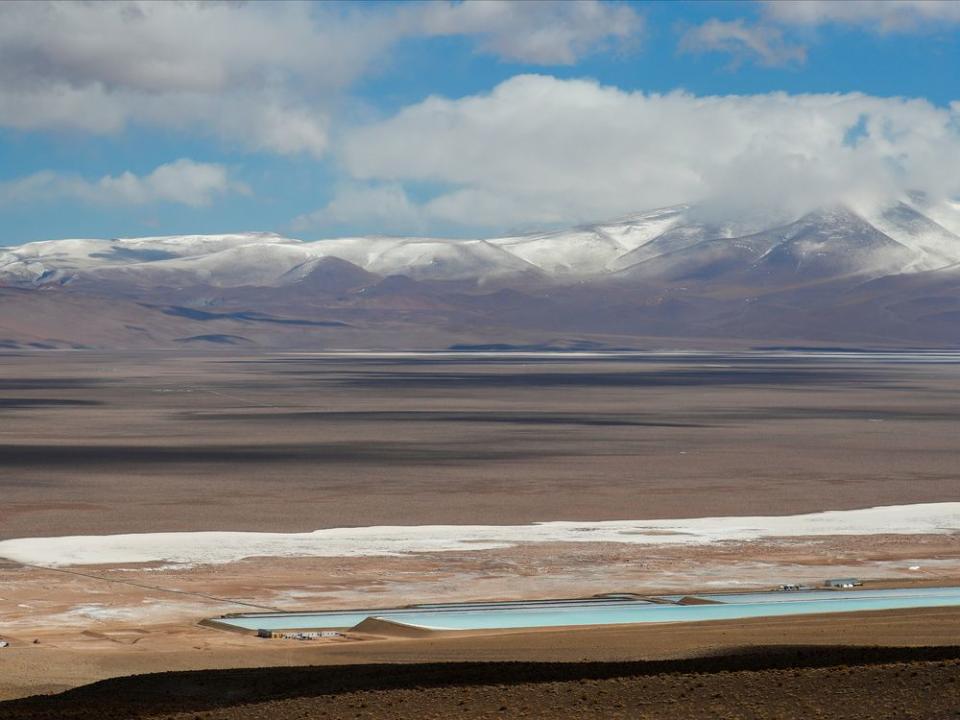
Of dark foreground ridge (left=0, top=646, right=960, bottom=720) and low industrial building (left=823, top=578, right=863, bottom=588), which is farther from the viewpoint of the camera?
low industrial building (left=823, top=578, right=863, bottom=588)

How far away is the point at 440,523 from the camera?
34500 millimetres

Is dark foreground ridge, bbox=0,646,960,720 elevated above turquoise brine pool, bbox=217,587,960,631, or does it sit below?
above

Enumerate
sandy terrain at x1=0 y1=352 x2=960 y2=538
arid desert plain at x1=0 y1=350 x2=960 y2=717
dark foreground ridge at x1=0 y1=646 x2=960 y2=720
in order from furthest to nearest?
sandy terrain at x1=0 y1=352 x2=960 y2=538 < arid desert plain at x1=0 y1=350 x2=960 y2=717 < dark foreground ridge at x1=0 y1=646 x2=960 y2=720

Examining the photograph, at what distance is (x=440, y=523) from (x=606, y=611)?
11.7 metres

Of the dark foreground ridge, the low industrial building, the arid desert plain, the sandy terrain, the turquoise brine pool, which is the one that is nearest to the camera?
the dark foreground ridge

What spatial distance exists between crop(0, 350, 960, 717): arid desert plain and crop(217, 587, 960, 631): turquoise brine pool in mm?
1030

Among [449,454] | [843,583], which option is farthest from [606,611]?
[449,454]

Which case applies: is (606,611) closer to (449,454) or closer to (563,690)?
(563,690)

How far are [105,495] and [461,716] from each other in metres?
26.3

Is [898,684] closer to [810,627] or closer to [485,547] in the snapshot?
[810,627]

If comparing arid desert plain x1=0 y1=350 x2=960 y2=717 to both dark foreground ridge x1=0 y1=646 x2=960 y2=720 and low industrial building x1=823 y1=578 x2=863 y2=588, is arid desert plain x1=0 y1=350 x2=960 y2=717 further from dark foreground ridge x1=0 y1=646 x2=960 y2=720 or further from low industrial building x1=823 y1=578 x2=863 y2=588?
low industrial building x1=823 y1=578 x2=863 y2=588

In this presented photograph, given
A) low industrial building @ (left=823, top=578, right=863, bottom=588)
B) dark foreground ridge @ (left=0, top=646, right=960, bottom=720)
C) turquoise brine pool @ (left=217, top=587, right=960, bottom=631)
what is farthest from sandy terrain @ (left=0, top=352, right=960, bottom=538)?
dark foreground ridge @ (left=0, top=646, right=960, bottom=720)

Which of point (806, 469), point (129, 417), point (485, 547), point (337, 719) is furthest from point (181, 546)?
point (129, 417)

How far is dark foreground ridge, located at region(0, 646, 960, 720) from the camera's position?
560 inches
